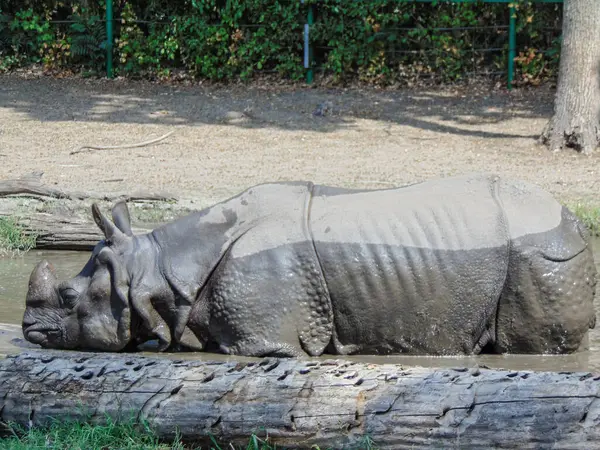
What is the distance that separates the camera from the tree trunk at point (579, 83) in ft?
42.2

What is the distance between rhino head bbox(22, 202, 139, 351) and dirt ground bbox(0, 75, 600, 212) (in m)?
3.73

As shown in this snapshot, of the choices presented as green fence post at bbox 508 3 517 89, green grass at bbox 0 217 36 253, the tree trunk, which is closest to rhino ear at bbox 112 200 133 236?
green grass at bbox 0 217 36 253

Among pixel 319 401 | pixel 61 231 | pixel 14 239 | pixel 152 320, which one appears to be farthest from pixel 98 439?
pixel 14 239

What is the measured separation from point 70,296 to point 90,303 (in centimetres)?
14

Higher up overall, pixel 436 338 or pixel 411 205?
pixel 411 205

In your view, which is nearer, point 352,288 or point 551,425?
point 551,425

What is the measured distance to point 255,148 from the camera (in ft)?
44.9

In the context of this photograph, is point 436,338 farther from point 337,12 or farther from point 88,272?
point 337,12

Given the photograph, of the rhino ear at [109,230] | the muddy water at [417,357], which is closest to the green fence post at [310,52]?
the muddy water at [417,357]

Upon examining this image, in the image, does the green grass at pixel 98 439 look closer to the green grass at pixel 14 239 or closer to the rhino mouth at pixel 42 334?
the rhino mouth at pixel 42 334

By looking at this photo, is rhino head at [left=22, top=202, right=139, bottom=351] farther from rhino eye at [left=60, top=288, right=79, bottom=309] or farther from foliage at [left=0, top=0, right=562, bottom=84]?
foliage at [left=0, top=0, right=562, bottom=84]

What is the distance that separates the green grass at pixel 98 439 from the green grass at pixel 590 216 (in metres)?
5.49

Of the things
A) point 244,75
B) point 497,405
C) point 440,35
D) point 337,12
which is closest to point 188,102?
point 244,75

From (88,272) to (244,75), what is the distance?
12545 mm
